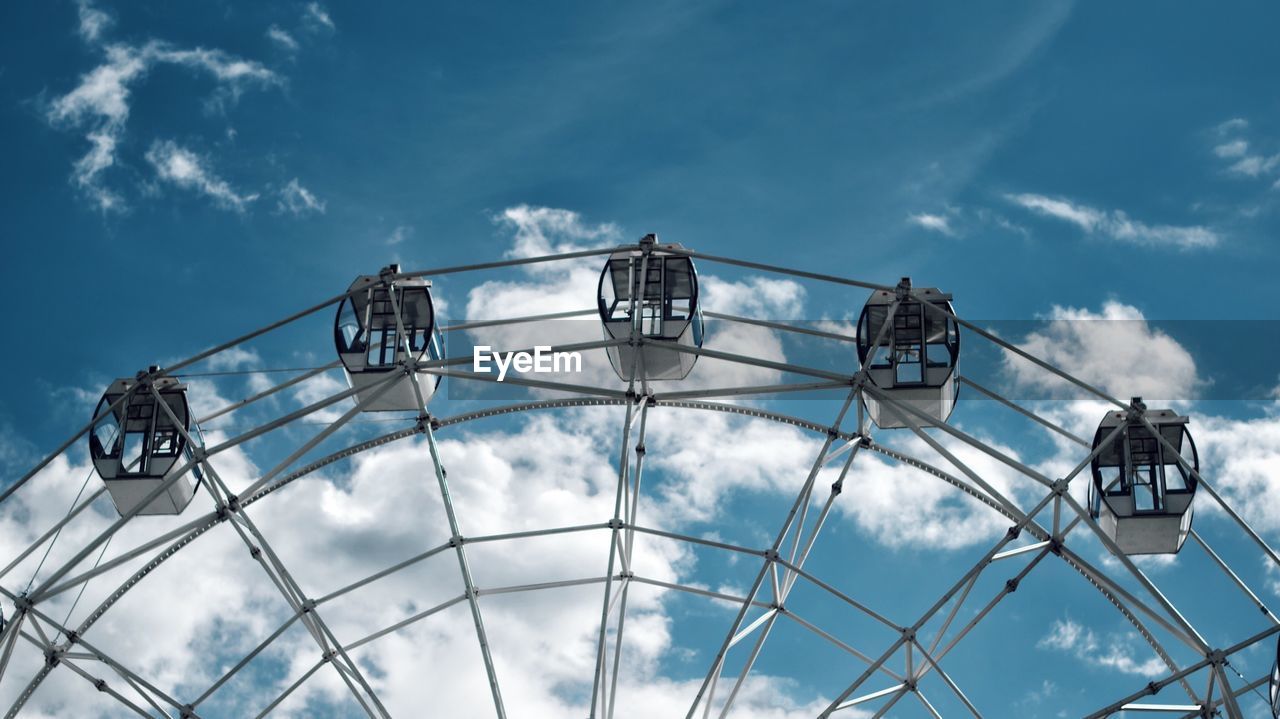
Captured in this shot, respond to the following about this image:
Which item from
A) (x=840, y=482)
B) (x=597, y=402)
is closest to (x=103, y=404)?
(x=597, y=402)

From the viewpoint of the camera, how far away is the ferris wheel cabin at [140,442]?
1337 inches

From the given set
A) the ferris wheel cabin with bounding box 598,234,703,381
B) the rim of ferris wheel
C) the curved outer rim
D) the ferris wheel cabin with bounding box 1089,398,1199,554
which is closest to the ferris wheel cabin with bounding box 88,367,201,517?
the curved outer rim

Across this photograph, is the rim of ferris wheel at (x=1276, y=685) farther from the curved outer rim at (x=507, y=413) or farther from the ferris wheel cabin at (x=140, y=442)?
the ferris wheel cabin at (x=140, y=442)

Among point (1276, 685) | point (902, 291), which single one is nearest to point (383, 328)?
point (902, 291)

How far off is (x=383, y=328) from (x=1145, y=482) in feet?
53.4

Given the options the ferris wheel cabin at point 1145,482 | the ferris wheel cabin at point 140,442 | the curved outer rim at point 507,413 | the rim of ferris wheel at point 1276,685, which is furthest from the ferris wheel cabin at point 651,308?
the rim of ferris wheel at point 1276,685

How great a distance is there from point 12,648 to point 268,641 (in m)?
5.29

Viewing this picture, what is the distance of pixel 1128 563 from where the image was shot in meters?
29.4

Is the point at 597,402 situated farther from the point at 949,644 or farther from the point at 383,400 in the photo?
the point at 949,644

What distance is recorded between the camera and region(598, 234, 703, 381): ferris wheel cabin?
3228cm

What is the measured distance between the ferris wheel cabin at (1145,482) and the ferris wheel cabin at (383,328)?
1429 cm

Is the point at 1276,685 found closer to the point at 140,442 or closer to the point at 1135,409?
the point at 1135,409

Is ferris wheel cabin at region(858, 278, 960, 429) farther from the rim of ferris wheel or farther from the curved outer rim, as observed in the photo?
the rim of ferris wheel

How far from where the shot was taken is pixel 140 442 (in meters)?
34.3
